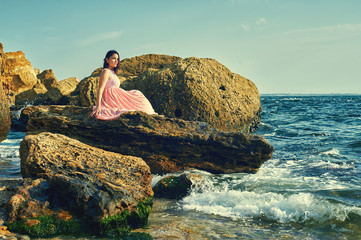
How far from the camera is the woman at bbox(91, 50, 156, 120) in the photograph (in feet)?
26.4

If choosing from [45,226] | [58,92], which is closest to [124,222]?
[45,226]

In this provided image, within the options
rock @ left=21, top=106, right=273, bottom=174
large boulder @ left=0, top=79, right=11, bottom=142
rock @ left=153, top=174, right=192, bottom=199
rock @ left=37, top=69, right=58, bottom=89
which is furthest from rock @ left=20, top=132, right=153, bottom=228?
rock @ left=37, top=69, right=58, bottom=89

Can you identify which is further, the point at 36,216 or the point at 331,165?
the point at 331,165

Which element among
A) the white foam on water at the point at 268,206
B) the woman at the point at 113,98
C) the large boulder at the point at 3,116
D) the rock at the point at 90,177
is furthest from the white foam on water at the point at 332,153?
the large boulder at the point at 3,116

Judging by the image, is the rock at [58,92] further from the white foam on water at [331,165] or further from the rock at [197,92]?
the white foam on water at [331,165]

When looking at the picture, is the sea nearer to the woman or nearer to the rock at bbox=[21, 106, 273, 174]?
the rock at bbox=[21, 106, 273, 174]

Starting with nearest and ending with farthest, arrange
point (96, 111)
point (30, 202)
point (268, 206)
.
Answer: point (30, 202) → point (268, 206) → point (96, 111)

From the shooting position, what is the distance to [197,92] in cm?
1031

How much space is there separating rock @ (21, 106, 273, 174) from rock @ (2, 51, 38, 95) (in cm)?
3425

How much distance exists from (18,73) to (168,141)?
119 feet

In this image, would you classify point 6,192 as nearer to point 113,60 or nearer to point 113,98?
point 113,98

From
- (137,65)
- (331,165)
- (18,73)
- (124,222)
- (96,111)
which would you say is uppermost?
(18,73)

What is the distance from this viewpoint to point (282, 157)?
1106 cm

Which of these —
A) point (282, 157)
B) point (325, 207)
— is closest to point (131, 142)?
point (325, 207)
